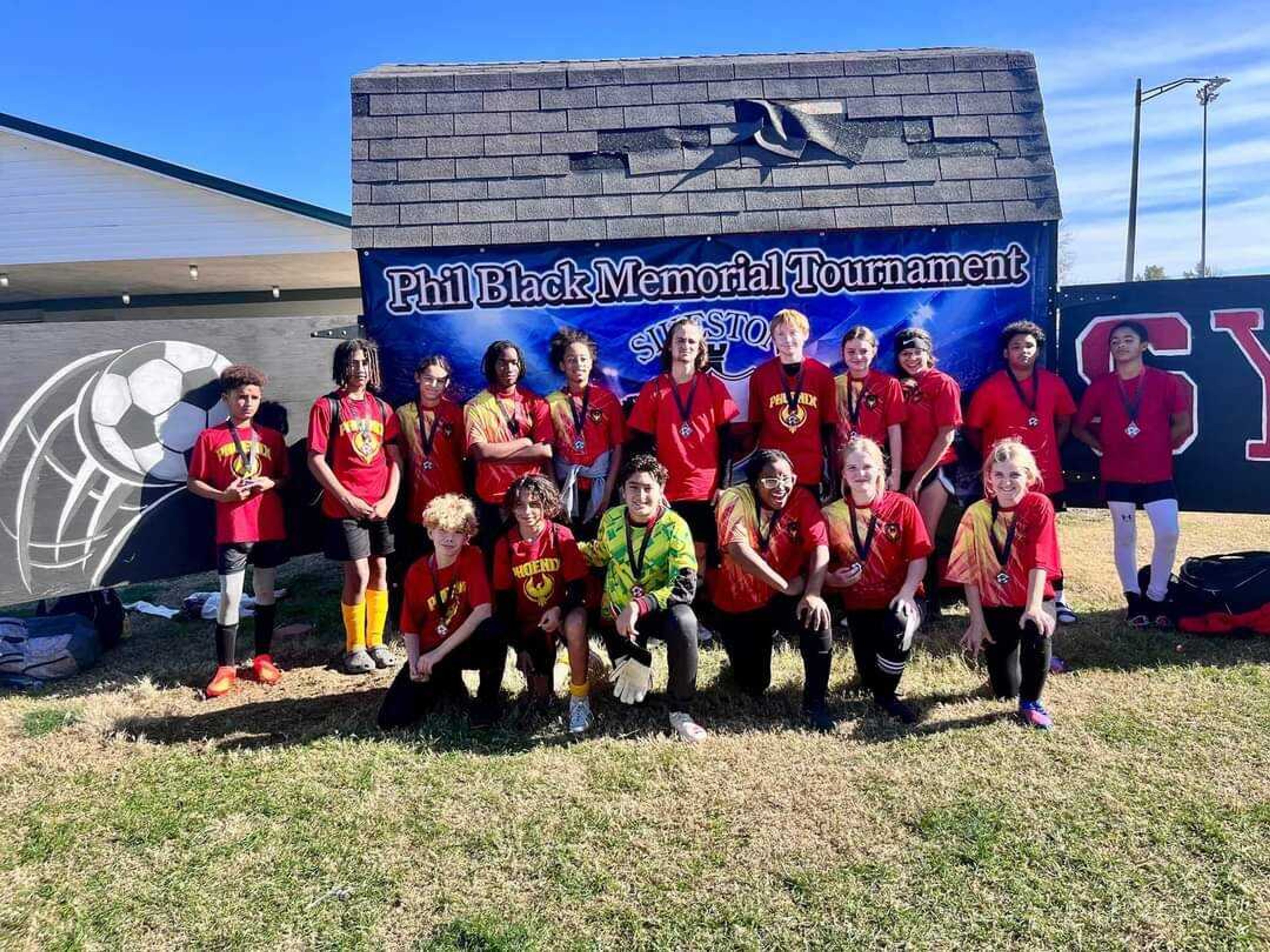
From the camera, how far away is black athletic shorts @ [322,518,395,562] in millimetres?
4750

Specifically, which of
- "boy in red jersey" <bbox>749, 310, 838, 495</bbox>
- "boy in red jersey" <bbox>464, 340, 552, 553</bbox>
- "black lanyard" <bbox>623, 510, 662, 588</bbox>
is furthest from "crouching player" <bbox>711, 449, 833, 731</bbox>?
"boy in red jersey" <bbox>464, 340, 552, 553</bbox>

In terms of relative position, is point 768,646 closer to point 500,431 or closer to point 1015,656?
point 1015,656

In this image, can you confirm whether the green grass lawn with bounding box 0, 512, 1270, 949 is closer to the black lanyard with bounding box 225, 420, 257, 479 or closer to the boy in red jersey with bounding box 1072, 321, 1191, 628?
the boy in red jersey with bounding box 1072, 321, 1191, 628

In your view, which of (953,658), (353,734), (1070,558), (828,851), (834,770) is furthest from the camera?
(1070,558)

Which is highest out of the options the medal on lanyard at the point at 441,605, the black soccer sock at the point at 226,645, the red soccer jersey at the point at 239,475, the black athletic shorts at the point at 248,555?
the red soccer jersey at the point at 239,475

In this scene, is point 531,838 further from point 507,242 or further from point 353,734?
point 507,242

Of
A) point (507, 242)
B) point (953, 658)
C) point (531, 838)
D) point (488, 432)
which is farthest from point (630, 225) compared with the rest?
point (531, 838)

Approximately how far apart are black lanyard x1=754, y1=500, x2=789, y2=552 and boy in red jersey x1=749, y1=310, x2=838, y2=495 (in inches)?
30.5

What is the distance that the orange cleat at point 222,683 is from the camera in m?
4.52

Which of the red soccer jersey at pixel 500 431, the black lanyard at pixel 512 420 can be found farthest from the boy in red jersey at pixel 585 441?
the black lanyard at pixel 512 420

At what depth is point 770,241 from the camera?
5.60 m

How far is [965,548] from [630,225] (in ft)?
10.2

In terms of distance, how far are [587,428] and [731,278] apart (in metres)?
1.61

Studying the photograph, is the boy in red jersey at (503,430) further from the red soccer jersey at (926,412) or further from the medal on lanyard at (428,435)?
the red soccer jersey at (926,412)
